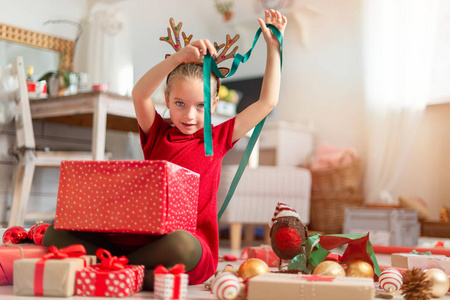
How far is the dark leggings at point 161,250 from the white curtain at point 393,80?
7.28 feet

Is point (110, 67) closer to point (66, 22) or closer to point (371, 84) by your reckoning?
point (66, 22)

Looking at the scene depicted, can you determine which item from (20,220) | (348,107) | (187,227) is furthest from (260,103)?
(348,107)

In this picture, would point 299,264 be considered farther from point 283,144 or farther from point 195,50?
point 283,144

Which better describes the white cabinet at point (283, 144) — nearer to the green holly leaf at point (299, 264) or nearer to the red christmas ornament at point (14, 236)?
the green holly leaf at point (299, 264)

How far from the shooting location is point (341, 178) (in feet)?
10.5

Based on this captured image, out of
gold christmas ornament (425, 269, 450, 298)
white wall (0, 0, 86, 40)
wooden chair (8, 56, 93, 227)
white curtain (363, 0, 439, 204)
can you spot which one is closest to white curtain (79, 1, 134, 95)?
white wall (0, 0, 86, 40)

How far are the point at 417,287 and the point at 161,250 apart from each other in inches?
19.2

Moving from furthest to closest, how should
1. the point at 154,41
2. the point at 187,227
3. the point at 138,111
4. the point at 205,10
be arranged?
1. the point at 205,10
2. the point at 154,41
3. the point at 138,111
4. the point at 187,227

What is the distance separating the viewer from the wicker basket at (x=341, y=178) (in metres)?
3.19

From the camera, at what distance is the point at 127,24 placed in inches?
128

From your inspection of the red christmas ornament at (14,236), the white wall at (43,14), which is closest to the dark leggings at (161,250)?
the red christmas ornament at (14,236)

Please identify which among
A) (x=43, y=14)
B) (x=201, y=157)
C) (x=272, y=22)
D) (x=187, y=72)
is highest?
(x=43, y=14)

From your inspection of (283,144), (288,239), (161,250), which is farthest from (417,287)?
(283,144)

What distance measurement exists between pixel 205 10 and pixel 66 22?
1.29 metres
